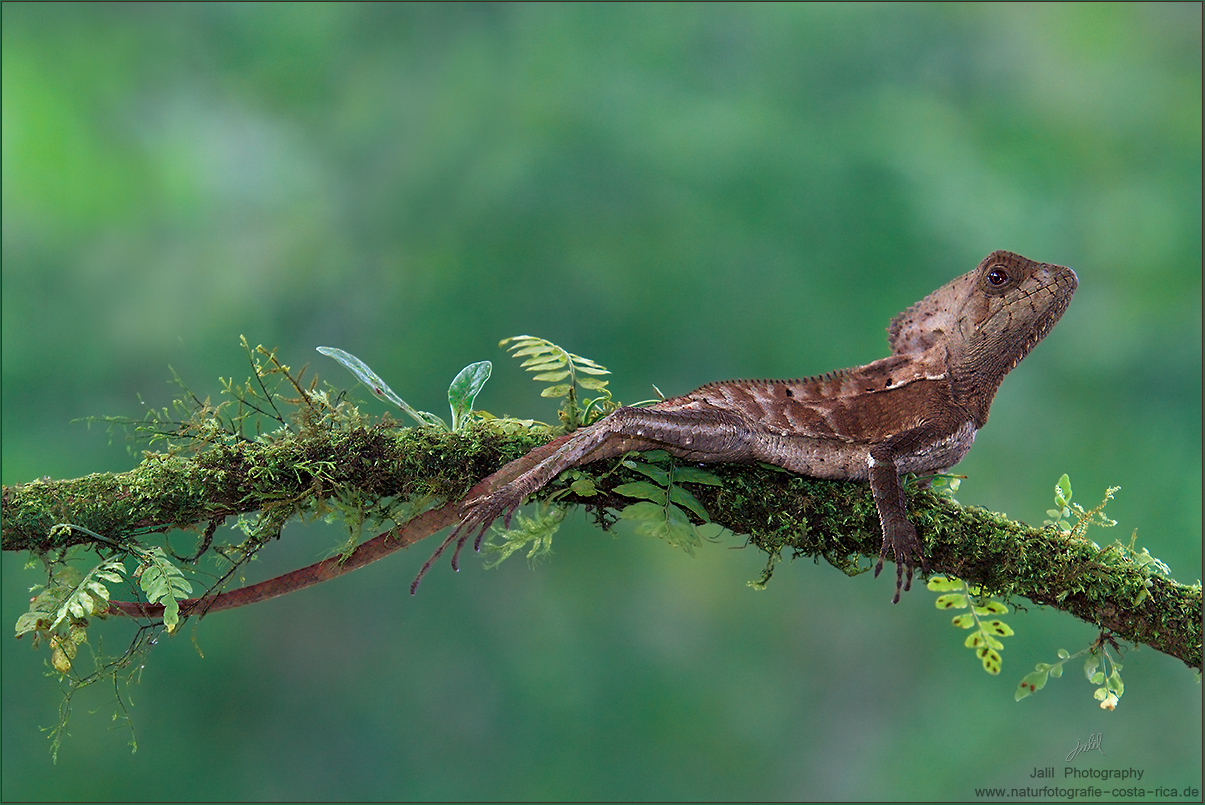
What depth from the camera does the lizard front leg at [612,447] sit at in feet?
10.2

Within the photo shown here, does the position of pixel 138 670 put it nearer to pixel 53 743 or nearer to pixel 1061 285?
pixel 53 743

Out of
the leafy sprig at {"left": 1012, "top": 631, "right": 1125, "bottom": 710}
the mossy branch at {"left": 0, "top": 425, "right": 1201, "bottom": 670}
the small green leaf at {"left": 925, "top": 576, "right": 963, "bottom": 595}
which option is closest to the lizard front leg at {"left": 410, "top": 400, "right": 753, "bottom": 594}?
the mossy branch at {"left": 0, "top": 425, "right": 1201, "bottom": 670}

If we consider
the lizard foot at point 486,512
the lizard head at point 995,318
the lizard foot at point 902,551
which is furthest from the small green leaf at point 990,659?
the lizard foot at point 486,512

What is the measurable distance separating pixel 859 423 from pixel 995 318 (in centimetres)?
81

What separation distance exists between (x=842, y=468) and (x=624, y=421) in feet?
3.17

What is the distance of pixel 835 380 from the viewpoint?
3.94 m

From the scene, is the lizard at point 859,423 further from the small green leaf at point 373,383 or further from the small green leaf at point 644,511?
the small green leaf at point 373,383

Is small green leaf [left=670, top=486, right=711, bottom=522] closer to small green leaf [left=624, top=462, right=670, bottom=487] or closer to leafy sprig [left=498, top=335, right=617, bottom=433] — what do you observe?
small green leaf [left=624, top=462, right=670, bottom=487]

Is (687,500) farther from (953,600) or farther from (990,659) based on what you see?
(990,659)

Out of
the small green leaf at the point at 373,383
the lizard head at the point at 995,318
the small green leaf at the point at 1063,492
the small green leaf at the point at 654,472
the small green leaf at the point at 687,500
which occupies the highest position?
the lizard head at the point at 995,318

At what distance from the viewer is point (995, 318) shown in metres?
3.88

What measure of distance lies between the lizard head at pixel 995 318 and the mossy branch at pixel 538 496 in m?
0.69

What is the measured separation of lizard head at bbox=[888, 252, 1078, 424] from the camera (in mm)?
3848

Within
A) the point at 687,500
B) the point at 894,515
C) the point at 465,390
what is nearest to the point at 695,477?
the point at 687,500
